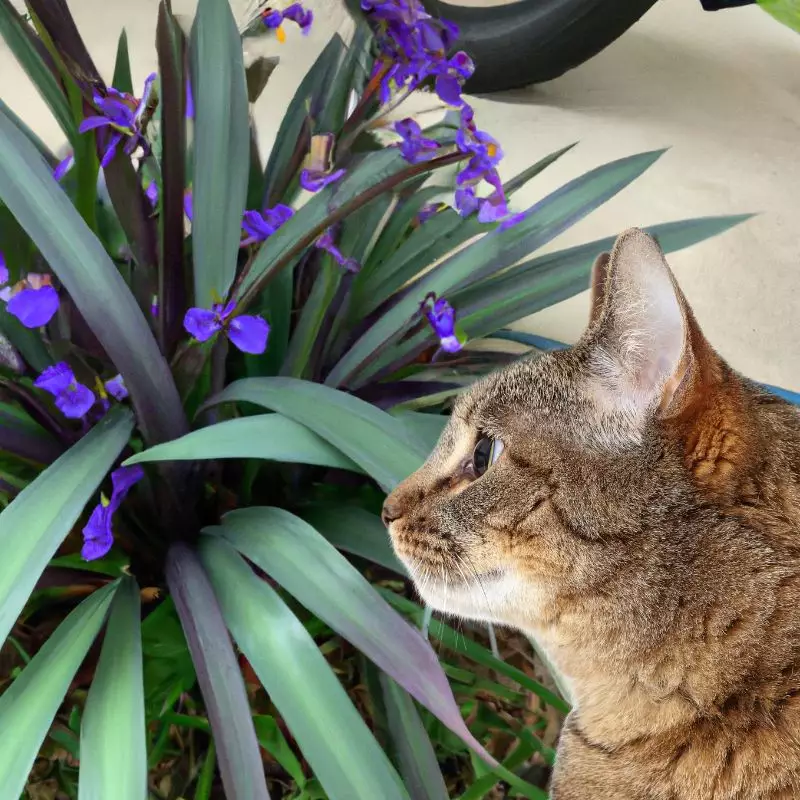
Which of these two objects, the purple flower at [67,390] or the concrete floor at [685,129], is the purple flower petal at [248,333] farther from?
the concrete floor at [685,129]

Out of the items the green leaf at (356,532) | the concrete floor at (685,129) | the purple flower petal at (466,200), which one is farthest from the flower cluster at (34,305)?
the concrete floor at (685,129)

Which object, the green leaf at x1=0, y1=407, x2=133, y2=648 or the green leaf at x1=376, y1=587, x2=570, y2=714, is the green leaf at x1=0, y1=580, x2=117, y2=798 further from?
the green leaf at x1=376, y1=587, x2=570, y2=714

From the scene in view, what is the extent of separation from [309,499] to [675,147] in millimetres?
1480

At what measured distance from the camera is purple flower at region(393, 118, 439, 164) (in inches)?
30.5

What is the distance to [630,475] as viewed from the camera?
23.3 inches

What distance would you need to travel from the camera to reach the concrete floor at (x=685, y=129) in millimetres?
1564

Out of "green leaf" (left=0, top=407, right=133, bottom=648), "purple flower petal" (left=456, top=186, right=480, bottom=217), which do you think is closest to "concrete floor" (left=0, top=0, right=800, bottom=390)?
"purple flower petal" (left=456, top=186, right=480, bottom=217)

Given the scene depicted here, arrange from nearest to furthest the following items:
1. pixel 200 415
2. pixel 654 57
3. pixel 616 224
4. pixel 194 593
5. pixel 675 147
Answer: pixel 194 593 < pixel 200 415 < pixel 616 224 < pixel 675 147 < pixel 654 57

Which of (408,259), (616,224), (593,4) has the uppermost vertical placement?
(593,4)

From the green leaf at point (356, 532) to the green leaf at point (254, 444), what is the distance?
94 mm

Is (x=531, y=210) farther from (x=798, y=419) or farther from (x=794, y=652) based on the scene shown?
(x=794, y=652)

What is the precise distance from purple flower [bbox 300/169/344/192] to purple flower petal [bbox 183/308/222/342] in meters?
0.19

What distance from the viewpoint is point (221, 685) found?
65cm

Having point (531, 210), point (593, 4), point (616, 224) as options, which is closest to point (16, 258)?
point (531, 210)
